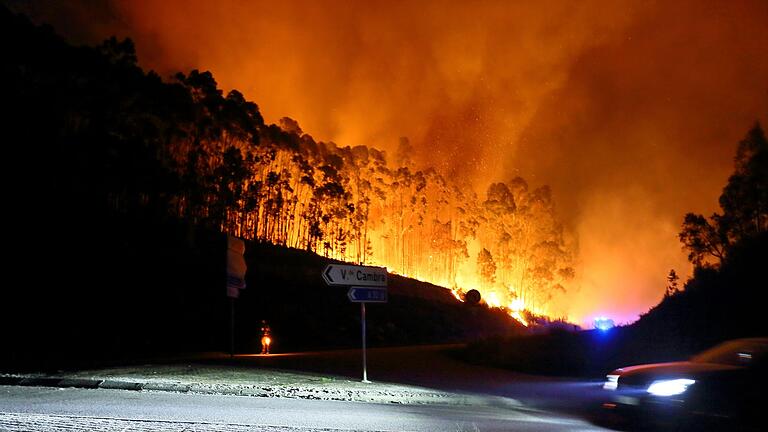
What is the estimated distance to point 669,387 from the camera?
9.51m

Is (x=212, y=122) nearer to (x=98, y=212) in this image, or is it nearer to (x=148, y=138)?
(x=148, y=138)

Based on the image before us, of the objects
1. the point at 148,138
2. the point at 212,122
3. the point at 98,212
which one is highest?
the point at 212,122

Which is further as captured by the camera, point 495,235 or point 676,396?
point 495,235

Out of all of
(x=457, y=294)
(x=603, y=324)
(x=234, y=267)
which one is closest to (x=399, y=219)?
(x=457, y=294)

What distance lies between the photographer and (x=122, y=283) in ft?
121

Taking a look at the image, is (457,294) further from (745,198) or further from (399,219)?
(745,198)

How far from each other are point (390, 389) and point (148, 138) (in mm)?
42060

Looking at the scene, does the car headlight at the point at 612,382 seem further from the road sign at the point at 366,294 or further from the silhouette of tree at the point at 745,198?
the silhouette of tree at the point at 745,198

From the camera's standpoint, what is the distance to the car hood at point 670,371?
31.0 ft

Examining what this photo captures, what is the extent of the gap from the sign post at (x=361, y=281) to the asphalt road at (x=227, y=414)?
3813 millimetres

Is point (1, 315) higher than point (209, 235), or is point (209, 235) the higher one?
point (209, 235)

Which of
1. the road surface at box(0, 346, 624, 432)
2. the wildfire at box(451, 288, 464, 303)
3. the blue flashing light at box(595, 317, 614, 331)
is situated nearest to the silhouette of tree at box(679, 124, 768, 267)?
the blue flashing light at box(595, 317, 614, 331)

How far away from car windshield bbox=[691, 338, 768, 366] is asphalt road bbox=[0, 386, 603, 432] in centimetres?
222

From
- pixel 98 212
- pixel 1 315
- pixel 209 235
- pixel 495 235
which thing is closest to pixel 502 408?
pixel 1 315
